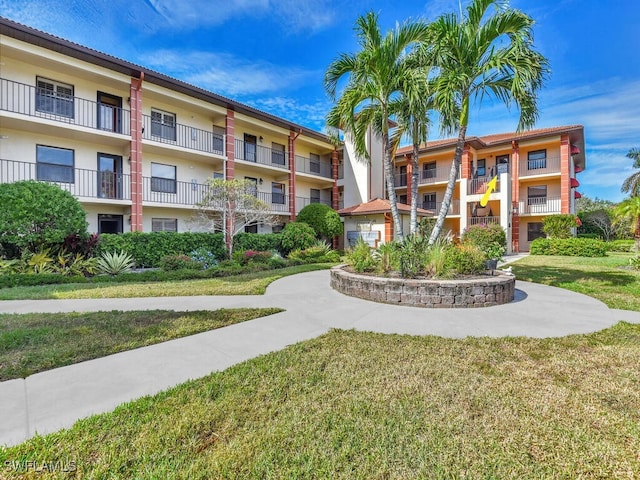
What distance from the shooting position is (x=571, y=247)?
19156 mm

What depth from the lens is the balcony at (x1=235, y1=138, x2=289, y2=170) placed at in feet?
63.1

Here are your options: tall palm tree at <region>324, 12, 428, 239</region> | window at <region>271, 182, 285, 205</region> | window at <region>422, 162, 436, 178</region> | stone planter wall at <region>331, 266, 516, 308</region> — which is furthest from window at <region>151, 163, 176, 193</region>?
window at <region>422, 162, 436, 178</region>

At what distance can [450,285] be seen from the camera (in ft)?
21.3

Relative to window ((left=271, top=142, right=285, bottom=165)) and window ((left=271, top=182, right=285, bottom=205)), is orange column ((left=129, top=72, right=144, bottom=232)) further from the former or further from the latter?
window ((left=271, top=142, right=285, bottom=165))

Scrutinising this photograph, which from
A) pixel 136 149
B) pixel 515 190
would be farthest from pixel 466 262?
pixel 515 190

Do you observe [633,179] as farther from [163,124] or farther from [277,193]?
[163,124]

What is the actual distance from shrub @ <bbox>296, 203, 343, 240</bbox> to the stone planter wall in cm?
1217

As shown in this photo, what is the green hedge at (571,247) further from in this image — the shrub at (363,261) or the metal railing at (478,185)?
the shrub at (363,261)

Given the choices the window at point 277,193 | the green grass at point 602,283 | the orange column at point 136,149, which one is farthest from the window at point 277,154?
the green grass at point 602,283

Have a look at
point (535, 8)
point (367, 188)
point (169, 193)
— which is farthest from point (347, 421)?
point (367, 188)

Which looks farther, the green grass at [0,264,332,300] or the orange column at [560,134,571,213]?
the orange column at [560,134,571,213]

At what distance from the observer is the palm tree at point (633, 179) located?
1103 inches

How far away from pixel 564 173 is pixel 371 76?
2149 centimetres

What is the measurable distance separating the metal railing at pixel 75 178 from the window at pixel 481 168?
26213 mm
